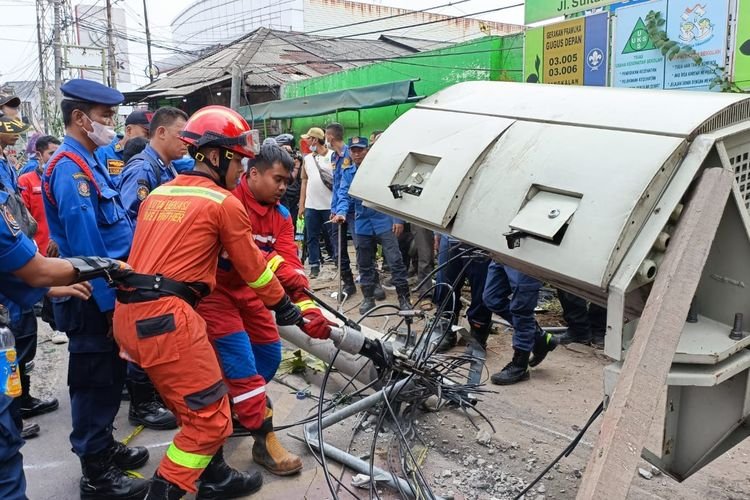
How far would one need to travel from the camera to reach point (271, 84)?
56.4 feet

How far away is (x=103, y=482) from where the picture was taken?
8.99ft

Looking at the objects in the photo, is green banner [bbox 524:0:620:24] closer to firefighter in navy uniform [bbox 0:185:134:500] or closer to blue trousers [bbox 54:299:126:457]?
blue trousers [bbox 54:299:126:457]

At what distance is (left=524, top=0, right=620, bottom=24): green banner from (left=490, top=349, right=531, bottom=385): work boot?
4.17 metres

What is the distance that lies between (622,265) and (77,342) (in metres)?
2.46

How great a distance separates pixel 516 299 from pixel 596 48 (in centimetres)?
370

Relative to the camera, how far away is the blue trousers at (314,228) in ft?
24.3

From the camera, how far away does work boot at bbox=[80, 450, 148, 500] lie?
2738 millimetres

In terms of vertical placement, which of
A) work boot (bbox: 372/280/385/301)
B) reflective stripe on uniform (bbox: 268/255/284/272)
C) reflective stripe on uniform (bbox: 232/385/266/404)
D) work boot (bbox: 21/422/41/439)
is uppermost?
reflective stripe on uniform (bbox: 268/255/284/272)

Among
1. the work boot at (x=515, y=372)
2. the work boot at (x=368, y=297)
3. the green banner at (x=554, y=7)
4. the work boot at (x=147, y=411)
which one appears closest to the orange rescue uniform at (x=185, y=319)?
the work boot at (x=147, y=411)

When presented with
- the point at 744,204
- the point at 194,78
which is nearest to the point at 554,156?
the point at 744,204

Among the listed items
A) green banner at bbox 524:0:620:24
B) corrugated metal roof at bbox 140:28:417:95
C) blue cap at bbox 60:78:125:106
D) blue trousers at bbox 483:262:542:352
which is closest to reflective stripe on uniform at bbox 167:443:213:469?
blue cap at bbox 60:78:125:106

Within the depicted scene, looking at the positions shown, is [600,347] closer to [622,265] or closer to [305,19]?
[622,265]

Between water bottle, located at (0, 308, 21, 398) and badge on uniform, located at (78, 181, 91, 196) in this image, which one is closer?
water bottle, located at (0, 308, 21, 398)

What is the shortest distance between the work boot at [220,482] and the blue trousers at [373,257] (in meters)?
3.38
